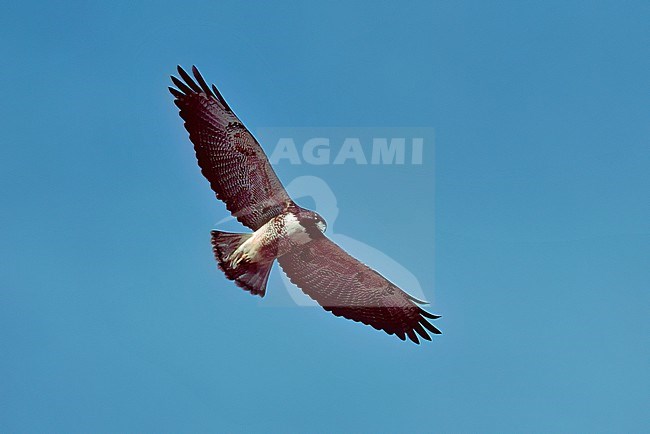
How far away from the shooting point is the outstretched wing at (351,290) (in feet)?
41.4


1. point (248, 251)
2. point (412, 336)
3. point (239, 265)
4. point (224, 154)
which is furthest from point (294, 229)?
point (412, 336)

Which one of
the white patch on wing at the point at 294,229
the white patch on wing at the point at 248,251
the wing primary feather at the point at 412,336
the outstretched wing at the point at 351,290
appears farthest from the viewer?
the wing primary feather at the point at 412,336

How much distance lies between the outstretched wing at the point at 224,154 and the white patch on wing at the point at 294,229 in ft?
0.70

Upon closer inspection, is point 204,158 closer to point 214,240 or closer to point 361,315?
point 214,240

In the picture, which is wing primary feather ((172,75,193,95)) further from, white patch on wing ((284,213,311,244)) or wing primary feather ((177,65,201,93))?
white patch on wing ((284,213,311,244))

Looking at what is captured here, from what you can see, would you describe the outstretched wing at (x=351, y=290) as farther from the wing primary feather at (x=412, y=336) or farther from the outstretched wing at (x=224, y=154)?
the outstretched wing at (x=224, y=154)

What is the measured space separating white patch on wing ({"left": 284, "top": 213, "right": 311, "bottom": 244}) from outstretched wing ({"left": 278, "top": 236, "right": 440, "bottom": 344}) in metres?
0.16

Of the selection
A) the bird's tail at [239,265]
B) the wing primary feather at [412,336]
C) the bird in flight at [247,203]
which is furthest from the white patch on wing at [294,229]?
the wing primary feather at [412,336]

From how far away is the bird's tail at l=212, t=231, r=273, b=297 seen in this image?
1233cm

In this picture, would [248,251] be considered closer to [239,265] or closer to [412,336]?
[239,265]

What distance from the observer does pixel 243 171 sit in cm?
1219

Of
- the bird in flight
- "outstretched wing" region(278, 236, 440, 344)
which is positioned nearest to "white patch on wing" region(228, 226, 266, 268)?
the bird in flight

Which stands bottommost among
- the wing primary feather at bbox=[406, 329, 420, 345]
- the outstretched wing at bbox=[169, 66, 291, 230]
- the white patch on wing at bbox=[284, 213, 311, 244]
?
the wing primary feather at bbox=[406, 329, 420, 345]

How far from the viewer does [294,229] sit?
478 inches
